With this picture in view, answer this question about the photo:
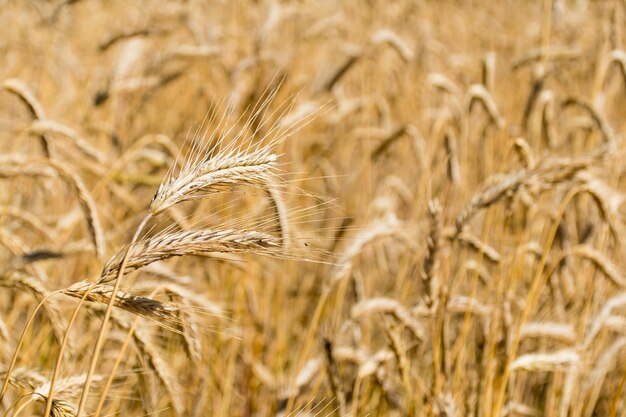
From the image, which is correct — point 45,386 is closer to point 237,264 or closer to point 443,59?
point 237,264

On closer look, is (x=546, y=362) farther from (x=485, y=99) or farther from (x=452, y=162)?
(x=485, y=99)

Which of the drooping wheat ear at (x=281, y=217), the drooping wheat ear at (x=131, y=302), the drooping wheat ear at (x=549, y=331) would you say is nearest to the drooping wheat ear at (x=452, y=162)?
the drooping wheat ear at (x=549, y=331)

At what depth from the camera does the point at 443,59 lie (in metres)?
5.14

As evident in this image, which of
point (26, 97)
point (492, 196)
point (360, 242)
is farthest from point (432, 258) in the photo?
point (26, 97)

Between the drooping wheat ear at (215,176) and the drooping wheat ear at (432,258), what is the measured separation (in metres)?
0.63

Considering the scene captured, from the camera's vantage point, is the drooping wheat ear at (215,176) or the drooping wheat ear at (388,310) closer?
the drooping wheat ear at (215,176)

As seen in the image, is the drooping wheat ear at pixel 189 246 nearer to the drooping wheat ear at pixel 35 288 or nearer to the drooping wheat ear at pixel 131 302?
the drooping wheat ear at pixel 131 302

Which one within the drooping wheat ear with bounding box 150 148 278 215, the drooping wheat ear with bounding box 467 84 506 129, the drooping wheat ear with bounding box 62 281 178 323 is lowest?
the drooping wheat ear with bounding box 62 281 178 323

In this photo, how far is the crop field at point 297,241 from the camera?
1380mm

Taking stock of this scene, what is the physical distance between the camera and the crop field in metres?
1.38

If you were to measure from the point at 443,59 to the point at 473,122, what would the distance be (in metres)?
0.90

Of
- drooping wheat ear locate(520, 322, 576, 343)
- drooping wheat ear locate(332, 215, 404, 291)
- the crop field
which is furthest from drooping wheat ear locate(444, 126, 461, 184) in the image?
drooping wheat ear locate(520, 322, 576, 343)

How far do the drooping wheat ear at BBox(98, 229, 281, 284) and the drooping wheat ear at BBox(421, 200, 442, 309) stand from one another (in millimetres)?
655

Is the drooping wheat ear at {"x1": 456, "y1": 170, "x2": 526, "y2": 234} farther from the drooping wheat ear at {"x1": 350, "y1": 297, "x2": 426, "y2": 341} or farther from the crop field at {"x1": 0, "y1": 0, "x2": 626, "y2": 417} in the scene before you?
the drooping wheat ear at {"x1": 350, "y1": 297, "x2": 426, "y2": 341}
